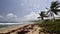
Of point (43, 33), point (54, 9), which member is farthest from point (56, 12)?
point (43, 33)

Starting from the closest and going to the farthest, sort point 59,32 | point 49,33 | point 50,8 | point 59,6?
1. point 59,32
2. point 49,33
3. point 59,6
4. point 50,8

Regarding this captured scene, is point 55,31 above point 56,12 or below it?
below

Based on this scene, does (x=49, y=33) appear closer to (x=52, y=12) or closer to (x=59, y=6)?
(x=59, y=6)

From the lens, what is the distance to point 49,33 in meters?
19.1

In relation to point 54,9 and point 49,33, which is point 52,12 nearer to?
point 54,9

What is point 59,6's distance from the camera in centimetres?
2886

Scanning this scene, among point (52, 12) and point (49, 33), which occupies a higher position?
point (52, 12)

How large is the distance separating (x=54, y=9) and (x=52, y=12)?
6.40 ft

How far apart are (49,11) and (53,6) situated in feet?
10.0

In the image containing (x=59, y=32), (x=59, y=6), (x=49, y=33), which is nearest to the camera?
(x=59, y=32)

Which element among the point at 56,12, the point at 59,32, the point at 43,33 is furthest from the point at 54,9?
the point at 59,32

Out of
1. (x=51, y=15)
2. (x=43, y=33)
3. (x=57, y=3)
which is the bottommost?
(x=43, y=33)

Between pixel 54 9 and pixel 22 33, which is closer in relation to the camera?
pixel 22 33

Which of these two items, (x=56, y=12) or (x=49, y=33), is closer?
(x=49, y=33)
